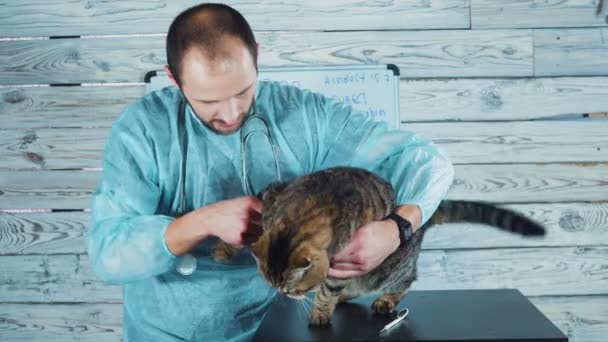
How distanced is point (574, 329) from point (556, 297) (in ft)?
0.34

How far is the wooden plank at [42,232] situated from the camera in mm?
1674

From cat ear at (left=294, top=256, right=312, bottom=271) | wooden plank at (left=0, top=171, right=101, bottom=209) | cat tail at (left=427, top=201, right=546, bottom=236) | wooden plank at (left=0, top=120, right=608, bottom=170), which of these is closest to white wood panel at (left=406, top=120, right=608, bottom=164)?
wooden plank at (left=0, top=120, right=608, bottom=170)

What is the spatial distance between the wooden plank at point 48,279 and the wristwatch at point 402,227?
79 cm

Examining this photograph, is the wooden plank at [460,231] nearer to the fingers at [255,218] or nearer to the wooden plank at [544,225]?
the wooden plank at [544,225]

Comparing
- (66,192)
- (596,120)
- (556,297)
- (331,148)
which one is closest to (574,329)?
(556,297)

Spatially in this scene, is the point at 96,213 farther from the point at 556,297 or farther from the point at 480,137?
the point at 556,297

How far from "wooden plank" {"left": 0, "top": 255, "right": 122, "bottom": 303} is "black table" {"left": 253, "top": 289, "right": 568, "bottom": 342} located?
2.00 ft

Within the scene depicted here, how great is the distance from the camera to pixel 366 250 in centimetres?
116

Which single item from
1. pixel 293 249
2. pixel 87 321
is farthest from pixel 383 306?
pixel 87 321

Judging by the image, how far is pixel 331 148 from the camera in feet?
4.57

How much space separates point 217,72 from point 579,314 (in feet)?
3.65

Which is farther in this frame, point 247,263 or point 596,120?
point 596,120

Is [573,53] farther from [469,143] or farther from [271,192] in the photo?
[271,192]

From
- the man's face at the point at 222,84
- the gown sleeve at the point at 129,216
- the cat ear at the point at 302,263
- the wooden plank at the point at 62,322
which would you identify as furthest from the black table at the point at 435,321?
the wooden plank at the point at 62,322
